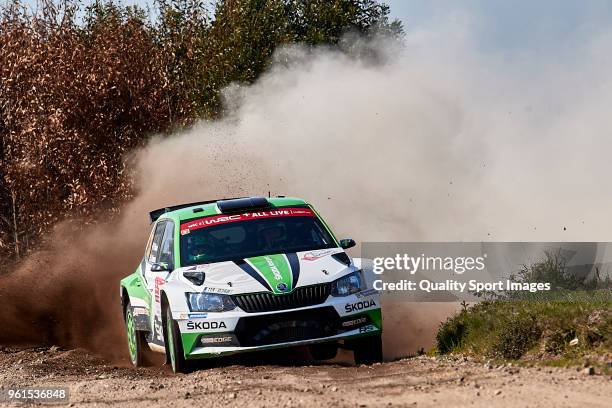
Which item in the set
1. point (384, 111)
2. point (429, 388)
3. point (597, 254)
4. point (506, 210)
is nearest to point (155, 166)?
point (384, 111)

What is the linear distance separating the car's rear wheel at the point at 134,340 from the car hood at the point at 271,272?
Answer: 6.49ft

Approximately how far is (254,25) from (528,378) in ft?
80.9

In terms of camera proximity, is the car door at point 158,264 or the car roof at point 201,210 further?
the car roof at point 201,210

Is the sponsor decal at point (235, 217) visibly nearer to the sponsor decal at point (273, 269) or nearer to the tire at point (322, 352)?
the sponsor decal at point (273, 269)

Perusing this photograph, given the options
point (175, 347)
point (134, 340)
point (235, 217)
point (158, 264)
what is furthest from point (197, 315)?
point (134, 340)

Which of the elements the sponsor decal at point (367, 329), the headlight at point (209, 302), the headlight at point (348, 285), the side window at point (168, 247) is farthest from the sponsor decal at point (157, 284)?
the sponsor decal at point (367, 329)

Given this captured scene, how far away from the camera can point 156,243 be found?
44.4ft

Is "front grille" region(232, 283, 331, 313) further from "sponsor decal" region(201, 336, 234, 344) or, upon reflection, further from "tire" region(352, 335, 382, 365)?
"tire" region(352, 335, 382, 365)

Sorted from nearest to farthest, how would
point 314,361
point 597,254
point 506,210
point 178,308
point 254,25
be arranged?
point 178,308, point 314,361, point 597,254, point 506,210, point 254,25

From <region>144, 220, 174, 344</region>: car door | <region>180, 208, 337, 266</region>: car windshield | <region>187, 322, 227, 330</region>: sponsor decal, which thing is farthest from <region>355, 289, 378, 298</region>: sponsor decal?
<region>144, 220, 174, 344</region>: car door

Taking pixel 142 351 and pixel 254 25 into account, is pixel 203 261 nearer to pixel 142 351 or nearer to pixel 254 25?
pixel 142 351

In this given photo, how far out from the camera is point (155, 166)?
24672 mm

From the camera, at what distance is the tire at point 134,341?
44.8 ft

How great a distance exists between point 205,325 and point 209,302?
0.23 meters
